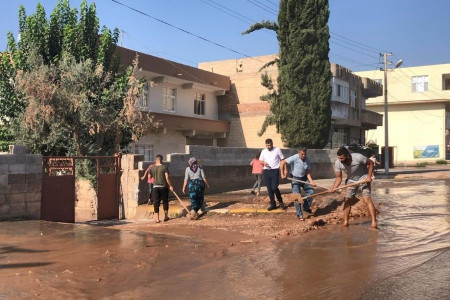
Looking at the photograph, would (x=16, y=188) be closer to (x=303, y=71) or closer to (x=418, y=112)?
(x=303, y=71)

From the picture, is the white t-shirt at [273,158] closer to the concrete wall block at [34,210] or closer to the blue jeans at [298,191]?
the blue jeans at [298,191]

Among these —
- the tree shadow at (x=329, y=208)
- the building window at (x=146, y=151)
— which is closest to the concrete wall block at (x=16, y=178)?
the tree shadow at (x=329, y=208)

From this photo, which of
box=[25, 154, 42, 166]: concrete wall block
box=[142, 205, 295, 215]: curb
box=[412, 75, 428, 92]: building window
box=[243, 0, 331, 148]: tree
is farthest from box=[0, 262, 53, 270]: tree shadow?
box=[412, 75, 428, 92]: building window

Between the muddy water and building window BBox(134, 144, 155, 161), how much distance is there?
50.6 feet

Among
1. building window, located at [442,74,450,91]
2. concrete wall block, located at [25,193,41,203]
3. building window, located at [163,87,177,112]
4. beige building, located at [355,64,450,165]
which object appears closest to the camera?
concrete wall block, located at [25,193,41,203]

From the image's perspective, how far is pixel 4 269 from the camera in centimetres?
625

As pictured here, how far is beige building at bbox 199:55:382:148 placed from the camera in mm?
30172

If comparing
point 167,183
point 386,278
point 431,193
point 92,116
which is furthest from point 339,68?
point 386,278

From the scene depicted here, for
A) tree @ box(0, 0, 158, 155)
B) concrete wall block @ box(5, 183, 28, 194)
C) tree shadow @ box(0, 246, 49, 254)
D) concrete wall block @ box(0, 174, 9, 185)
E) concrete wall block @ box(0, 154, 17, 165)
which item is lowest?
tree shadow @ box(0, 246, 49, 254)

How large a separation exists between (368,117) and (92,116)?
28.7 metres

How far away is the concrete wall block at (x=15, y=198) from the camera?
431 inches

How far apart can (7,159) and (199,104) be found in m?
19.4

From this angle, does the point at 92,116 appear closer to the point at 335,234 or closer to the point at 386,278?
the point at 335,234

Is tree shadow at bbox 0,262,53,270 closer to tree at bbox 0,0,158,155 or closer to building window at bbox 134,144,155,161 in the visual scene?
tree at bbox 0,0,158,155
